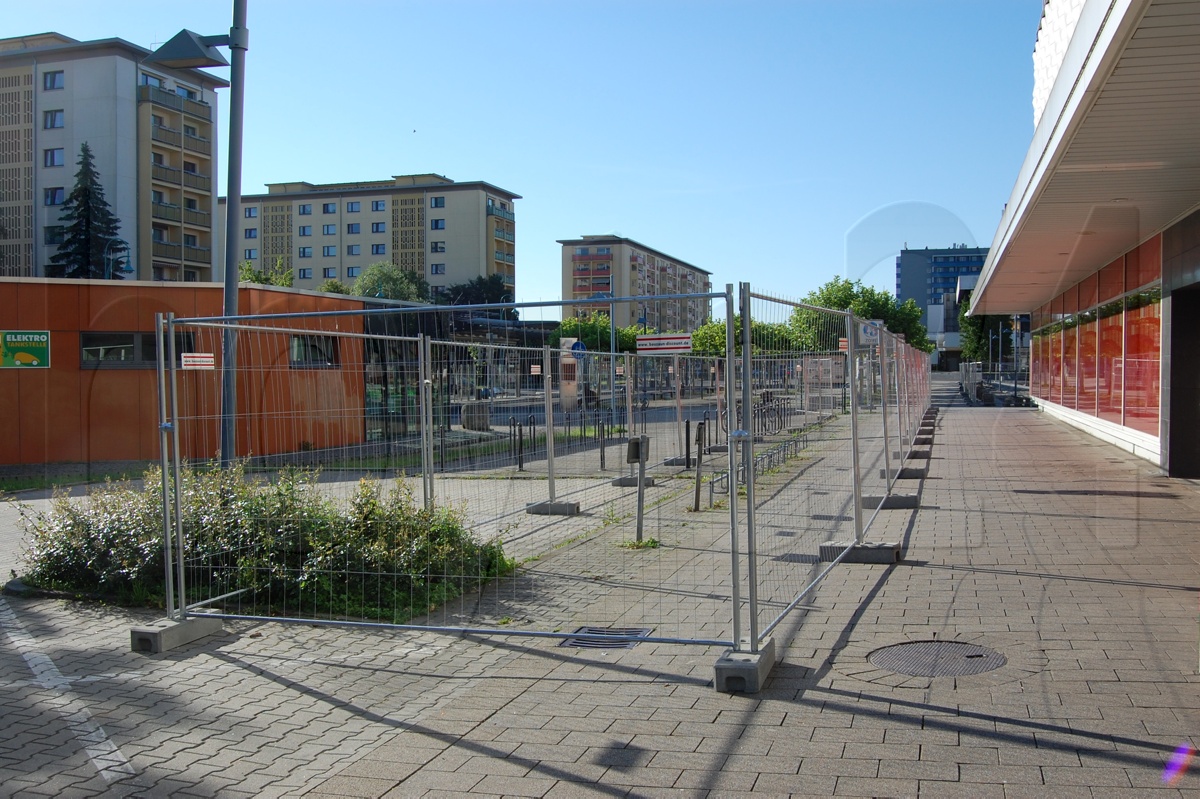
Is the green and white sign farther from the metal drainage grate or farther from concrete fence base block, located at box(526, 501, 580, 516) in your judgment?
the metal drainage grate

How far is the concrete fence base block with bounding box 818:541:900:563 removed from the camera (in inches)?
Result: 332

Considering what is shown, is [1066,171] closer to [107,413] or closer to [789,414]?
[789,414]

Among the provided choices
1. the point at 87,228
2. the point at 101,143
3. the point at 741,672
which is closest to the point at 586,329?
the point at 741,672

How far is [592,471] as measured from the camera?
12516mm

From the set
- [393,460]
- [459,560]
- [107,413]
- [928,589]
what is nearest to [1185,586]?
[928,589]

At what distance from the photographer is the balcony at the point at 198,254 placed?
6875cm

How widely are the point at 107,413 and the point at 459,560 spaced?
15371 mm

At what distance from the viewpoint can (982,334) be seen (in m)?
84.2

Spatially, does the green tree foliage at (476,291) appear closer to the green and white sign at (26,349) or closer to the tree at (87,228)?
the tree at (87,228)

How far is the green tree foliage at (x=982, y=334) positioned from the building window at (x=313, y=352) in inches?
3074

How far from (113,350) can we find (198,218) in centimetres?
5378

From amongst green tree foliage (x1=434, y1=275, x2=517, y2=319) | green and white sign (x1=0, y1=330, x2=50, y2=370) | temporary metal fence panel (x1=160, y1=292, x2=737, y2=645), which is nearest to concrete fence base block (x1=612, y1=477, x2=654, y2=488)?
temporary metal fence panel (x1=160, y1=292, x2=737, y2=645)

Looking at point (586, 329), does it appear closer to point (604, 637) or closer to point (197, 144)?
point (604, 637)

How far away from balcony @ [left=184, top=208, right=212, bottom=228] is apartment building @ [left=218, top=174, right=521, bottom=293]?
26940 mm
